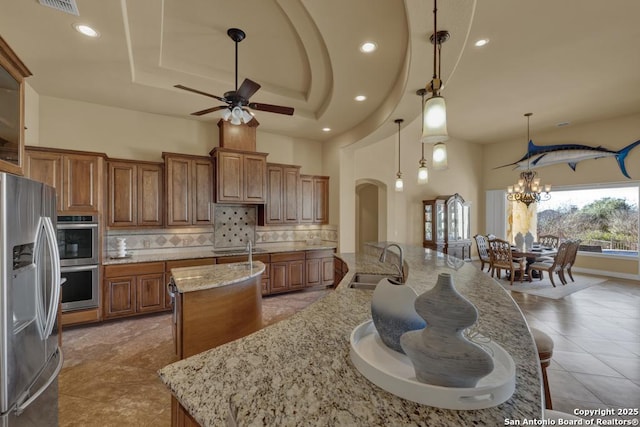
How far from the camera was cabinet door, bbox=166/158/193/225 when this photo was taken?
4.31 m

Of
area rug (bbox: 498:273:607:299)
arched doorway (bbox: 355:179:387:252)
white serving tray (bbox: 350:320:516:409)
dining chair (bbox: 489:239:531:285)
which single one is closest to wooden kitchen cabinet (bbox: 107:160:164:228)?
white serving tray (bbox: 350:320:516:409)

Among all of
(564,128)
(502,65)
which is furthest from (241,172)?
(564,128)

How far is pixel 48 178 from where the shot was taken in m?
3.39

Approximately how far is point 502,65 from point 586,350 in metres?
3.61

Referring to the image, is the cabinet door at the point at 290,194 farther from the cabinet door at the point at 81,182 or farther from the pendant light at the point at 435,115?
the pendant light at the point at 435,115

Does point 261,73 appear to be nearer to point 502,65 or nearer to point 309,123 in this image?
point 309,123

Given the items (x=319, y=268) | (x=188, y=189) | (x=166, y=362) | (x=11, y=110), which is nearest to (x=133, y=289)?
(x=166, y=362)

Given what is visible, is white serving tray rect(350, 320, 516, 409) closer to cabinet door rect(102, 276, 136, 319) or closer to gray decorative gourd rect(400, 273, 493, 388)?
gray decorative gourd rect(400, 273, 493, 388)

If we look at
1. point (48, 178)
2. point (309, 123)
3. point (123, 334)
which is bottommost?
point (123, 334)

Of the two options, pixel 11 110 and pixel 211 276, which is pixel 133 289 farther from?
pixel 11 110

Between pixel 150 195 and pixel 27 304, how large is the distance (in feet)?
9.92

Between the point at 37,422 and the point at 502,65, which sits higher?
the point at 502,65

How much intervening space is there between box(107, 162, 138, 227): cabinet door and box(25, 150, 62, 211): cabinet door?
0.56 metres

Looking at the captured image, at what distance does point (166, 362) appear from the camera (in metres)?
2.80
